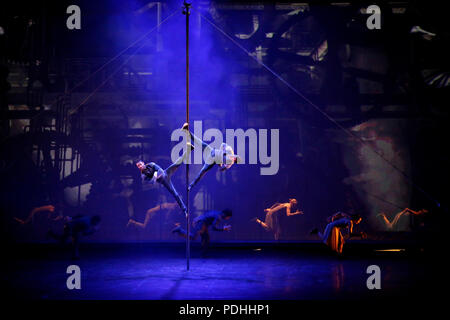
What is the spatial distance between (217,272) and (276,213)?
345 cm

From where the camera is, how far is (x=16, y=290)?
4.07 m

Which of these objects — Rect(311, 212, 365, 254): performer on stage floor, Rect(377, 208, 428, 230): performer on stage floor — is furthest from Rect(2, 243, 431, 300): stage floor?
Rect(377, 208, 428, 230): performer on stage floor

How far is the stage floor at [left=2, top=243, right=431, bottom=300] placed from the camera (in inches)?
151

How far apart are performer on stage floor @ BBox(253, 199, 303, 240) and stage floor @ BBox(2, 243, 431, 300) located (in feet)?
2.77

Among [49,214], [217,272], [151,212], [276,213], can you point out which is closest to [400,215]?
[276,213]

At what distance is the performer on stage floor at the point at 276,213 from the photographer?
814 centimetres

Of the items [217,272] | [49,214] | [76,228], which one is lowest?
[217,272]

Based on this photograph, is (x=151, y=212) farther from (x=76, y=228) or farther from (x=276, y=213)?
(x=276, y=213)

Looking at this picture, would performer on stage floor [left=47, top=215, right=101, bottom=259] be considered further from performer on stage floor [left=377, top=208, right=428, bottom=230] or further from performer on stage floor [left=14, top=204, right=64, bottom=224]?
performer on stage floor [left=377, top=208, right=428, bottom=230]

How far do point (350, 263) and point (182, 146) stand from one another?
4438mm

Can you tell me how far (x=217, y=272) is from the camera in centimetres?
498
